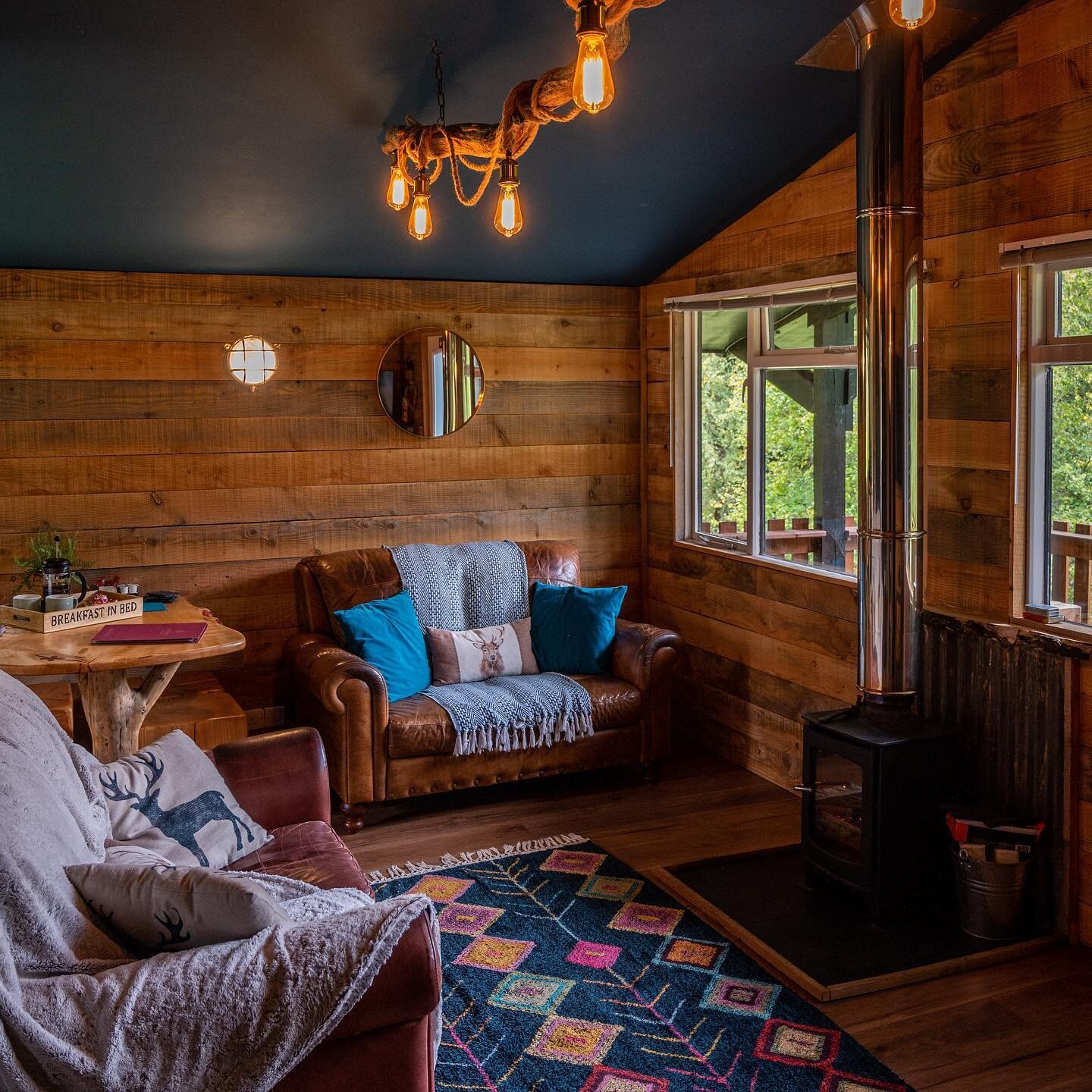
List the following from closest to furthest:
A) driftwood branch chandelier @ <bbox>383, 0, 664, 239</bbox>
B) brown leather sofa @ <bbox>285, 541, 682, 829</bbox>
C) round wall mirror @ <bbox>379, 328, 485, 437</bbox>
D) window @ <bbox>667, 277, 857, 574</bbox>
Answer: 1. driftwood branch chandelier @ <bbox>383, 0, 664, 239</bbox>
2. brown leather sofa @ <bbox>285, 541, 682, 829</bbox>
3. window @ <bbox>667, 277, 857, 574</bbox>
4. round wall mirror @ <bbox>379, 328, 485, 437</bbox>

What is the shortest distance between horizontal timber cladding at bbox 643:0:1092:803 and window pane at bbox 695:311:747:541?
18 cm

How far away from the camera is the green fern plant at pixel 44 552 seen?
404 cm

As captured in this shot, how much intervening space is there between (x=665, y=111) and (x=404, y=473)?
1.95 meters

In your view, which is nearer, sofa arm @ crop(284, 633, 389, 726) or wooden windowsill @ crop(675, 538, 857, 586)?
sofa arm @ crop(284, 633, 389, 726)

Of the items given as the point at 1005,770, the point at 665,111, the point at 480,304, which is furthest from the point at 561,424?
the point at 1005,770

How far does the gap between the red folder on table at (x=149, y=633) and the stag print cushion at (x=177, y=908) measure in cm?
155

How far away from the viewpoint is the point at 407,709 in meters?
4.28

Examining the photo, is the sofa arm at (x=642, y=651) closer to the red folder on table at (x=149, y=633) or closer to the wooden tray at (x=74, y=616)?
the red folder on table at (x=149, y=633)

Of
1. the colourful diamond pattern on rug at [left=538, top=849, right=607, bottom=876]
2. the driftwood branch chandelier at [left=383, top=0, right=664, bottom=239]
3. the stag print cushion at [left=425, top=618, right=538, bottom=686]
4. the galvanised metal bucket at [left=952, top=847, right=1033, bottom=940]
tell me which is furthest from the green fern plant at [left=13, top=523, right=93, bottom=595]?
the galvanised metal bucket at [left=952, top=847, right=1033, bottom=940]

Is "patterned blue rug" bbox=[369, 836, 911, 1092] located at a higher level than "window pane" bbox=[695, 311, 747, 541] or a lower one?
lower

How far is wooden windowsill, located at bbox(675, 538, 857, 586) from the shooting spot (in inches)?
166

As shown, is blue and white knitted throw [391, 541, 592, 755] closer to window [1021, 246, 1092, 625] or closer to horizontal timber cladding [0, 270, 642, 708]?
horizontal timber cladding [0, 270, 642, 708]

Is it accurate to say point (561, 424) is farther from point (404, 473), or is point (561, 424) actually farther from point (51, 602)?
point (51, 602)

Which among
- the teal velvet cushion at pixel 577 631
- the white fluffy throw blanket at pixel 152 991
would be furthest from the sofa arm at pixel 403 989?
the teal velvet cushion at pixel 577 631
